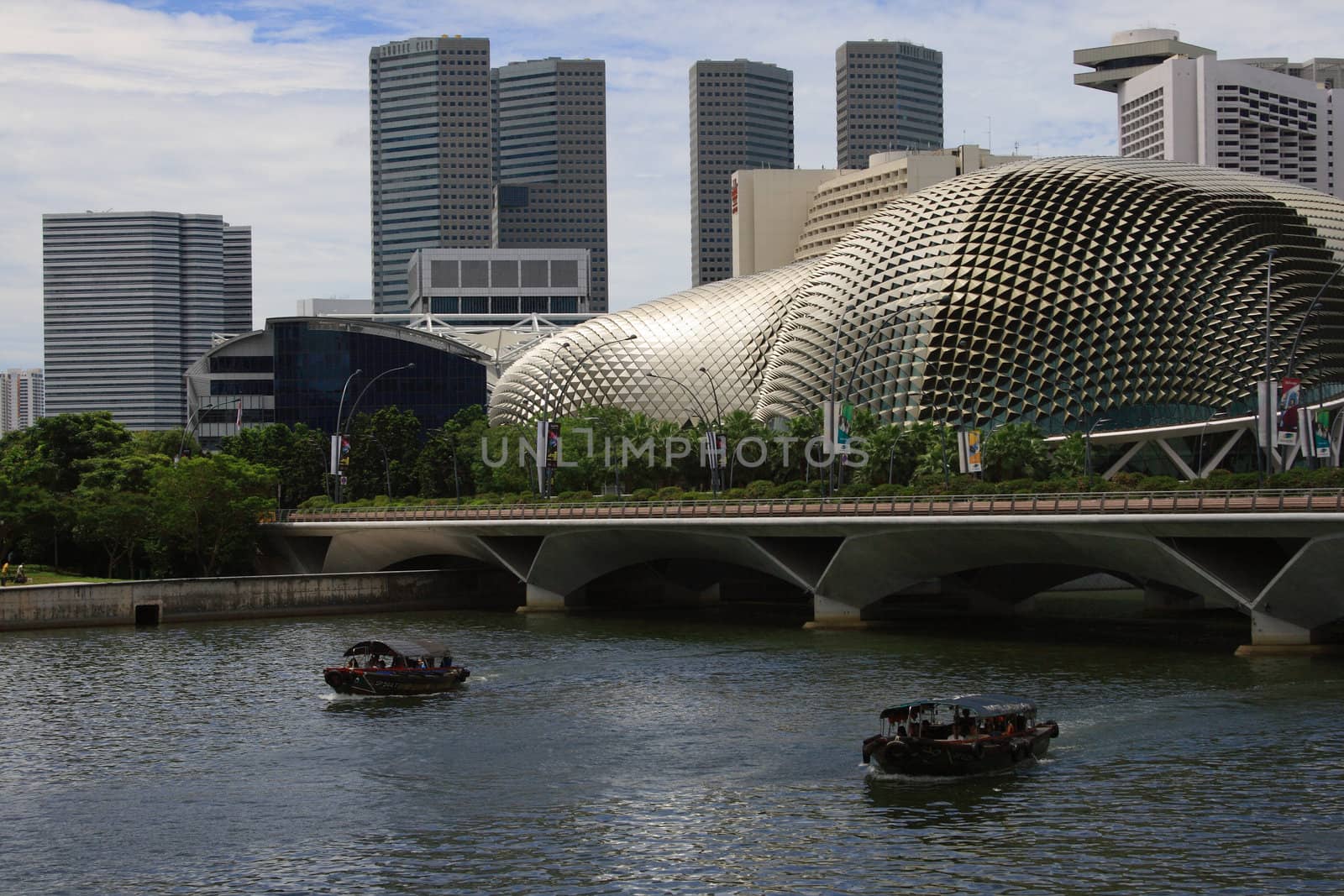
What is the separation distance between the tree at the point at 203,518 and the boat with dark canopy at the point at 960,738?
6850 cm

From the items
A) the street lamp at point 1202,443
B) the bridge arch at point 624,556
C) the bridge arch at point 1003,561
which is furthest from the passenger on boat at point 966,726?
the street lamp at point 1202,443

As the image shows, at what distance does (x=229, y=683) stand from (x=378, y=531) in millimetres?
41964

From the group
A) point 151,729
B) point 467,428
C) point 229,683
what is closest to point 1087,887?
point 151,729

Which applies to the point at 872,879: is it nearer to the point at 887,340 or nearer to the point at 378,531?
the point at 378,531

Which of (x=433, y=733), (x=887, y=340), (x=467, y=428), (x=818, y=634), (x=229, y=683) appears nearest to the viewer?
(x=433, y=733)

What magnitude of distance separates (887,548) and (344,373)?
11557 cm

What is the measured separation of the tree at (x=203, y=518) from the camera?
341ft

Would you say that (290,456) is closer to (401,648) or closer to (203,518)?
(203,518)

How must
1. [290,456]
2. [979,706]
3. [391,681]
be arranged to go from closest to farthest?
[979,706] < [391,681] < [290,456]

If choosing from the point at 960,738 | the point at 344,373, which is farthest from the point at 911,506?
the point at 344,373

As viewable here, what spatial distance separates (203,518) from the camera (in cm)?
10562

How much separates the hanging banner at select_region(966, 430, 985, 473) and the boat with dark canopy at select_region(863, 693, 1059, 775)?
118 feet

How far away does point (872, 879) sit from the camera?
108 ft

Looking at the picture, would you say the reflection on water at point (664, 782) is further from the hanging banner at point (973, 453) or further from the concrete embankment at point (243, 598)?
the concrete embankment at point (243, 598)
